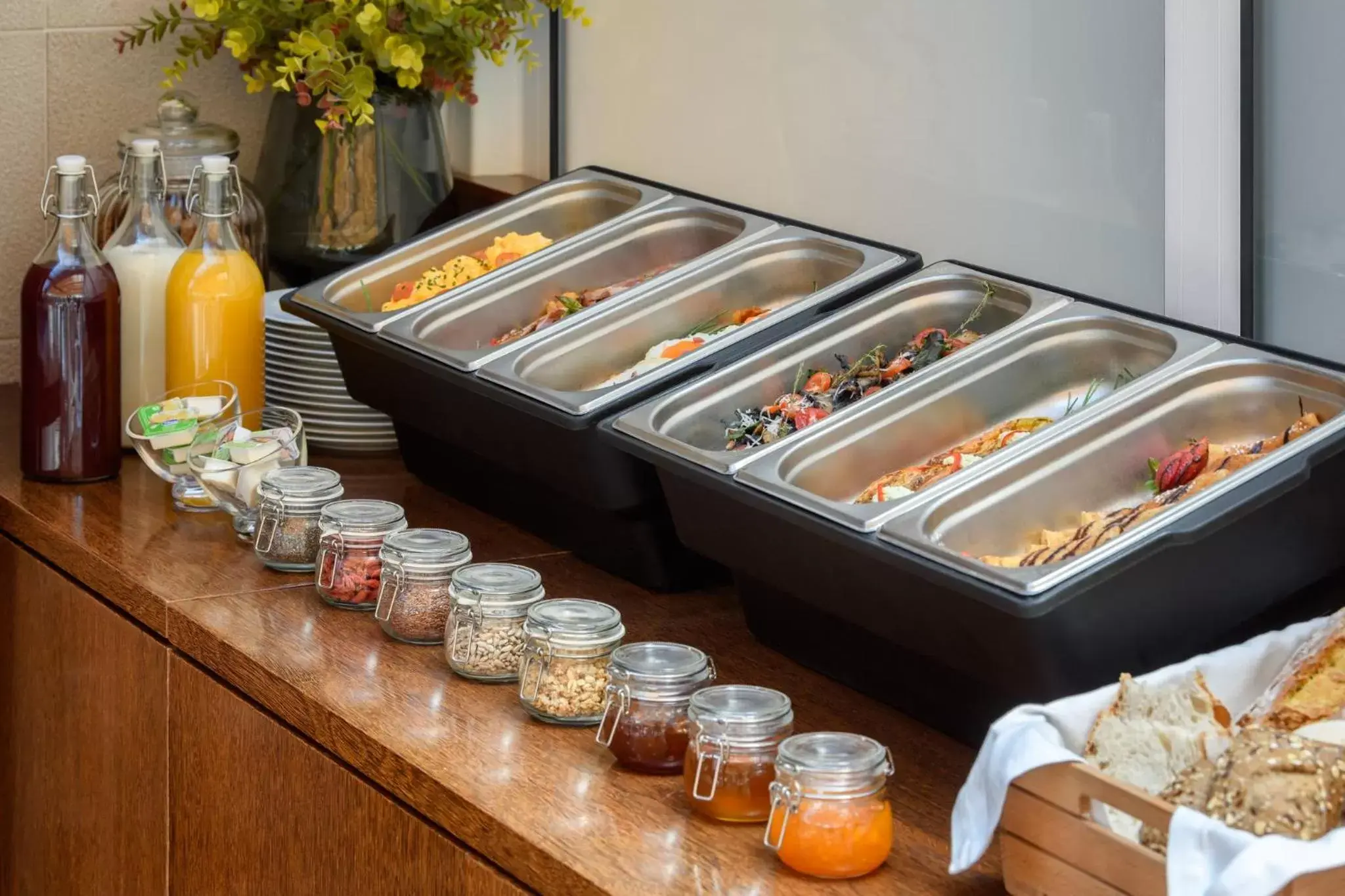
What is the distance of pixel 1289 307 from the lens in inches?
60.1

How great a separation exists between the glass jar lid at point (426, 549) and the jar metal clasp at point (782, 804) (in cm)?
49

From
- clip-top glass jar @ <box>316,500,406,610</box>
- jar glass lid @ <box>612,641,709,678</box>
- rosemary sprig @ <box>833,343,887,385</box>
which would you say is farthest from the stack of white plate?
jar glass lid @ <box>612,641,709,678</box>

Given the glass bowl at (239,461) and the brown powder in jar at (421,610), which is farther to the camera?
the glass bowl at (239,461)

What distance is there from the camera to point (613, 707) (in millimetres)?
1322

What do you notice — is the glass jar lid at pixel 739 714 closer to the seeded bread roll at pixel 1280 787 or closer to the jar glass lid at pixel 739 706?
the jar glass lid at pixel 739 706

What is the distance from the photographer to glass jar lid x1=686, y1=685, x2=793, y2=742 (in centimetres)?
121

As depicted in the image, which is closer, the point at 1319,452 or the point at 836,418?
the point at 1319,452

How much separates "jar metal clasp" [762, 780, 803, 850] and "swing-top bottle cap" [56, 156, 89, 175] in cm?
117

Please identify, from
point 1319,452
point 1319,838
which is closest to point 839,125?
point 1319,452

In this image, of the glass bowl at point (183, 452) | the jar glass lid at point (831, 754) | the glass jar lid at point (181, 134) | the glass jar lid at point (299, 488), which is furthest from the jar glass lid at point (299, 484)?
the jar glass lid at point (831, 754)

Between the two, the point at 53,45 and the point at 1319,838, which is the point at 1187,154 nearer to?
the point at 1319,838

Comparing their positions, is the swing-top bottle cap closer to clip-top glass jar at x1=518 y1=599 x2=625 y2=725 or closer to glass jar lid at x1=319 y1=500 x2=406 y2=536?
glass jar lid at x1=319 y1=500 x2=406 y2=536

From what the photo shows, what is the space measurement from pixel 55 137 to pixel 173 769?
106 centimetres

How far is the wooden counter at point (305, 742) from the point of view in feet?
4.04
